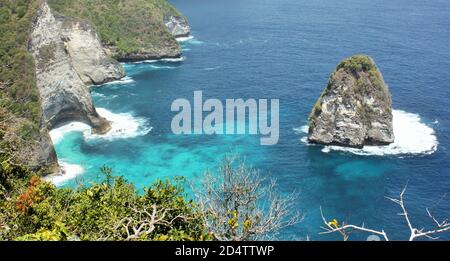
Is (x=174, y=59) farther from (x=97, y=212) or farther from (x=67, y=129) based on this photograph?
(x=97, y=212)

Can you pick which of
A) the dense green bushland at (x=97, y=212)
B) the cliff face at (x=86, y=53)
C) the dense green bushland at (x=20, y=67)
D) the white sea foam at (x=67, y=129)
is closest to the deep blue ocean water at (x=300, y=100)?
the white sea foam at (x=67, y=129)

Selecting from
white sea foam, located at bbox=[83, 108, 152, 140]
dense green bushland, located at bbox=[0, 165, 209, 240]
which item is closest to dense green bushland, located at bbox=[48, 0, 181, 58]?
white sea foam, located at bbox=[83, 108, 152, 140]

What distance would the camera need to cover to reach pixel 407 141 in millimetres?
92812

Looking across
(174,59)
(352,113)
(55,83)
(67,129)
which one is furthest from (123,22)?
(352,113)

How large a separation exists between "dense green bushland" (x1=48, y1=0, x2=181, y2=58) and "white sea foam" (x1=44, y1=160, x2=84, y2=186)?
6818 cm

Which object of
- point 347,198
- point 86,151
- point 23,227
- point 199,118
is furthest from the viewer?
point 199,118

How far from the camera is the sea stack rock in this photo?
91.8 meters

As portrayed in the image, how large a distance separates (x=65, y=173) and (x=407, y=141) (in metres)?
58.8

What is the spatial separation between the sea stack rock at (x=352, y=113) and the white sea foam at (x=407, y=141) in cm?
147

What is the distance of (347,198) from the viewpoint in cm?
7594

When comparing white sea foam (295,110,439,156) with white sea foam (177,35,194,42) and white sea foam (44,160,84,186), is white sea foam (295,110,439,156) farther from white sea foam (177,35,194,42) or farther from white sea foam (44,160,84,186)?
white sea foam (177,35,194,42)
